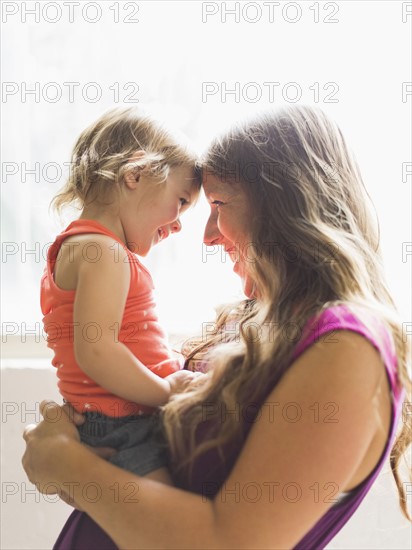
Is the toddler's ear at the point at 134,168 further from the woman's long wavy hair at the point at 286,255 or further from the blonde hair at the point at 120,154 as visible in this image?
the woman's long wavy hair at the point at 286,255

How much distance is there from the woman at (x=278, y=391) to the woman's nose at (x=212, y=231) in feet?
0.10

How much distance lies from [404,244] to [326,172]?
0.93m

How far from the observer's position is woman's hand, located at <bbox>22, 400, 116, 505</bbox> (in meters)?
0.96

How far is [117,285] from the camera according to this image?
1051mm

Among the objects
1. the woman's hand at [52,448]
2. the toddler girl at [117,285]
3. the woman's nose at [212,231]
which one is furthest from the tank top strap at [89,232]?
the woman's hand at [52,448]

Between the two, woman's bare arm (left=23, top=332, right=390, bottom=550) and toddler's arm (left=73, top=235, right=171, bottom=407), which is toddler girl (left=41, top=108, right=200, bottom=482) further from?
woman's bare arm (left=23, top=332, right=390, bottom=550)

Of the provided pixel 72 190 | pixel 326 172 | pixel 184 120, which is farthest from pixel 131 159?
pixel 184 120

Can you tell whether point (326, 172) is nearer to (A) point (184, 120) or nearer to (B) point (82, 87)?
(A) point (184, 120)

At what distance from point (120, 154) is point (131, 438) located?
462mm

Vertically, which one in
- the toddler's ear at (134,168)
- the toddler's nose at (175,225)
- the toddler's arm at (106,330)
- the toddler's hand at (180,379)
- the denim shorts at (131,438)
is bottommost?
the denim shorts at (131,438)

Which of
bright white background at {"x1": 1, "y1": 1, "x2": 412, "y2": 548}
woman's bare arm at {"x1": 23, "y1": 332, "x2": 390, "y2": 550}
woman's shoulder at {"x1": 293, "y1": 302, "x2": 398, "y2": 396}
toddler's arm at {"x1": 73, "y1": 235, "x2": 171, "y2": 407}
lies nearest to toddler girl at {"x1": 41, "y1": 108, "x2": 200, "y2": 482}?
toddler's arm at {"x1": 73, "y1": 235, "x2": 171, "y2": 407}

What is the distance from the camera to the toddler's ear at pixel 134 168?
113 cm

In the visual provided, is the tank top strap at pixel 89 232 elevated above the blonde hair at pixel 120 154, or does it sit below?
below

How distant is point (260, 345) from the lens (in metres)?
0.94
